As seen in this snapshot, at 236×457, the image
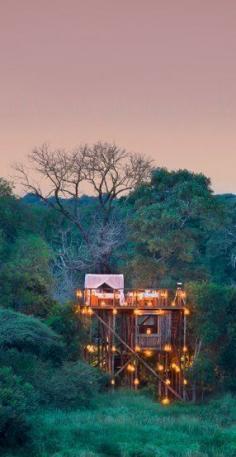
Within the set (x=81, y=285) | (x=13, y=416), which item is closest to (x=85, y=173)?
(x=81, y=285)

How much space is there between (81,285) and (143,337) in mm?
11100

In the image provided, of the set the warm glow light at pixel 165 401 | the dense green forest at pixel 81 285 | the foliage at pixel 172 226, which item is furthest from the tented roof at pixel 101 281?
the foliage at pixel 172 226

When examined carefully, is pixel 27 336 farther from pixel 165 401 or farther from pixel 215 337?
pixel 215 337

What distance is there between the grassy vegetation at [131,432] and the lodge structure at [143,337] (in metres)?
3.37

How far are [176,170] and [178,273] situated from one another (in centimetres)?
501

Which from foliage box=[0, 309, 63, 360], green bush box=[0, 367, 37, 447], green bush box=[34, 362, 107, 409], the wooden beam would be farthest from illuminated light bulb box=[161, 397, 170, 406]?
green bush box=[0, 367, 37, 447]

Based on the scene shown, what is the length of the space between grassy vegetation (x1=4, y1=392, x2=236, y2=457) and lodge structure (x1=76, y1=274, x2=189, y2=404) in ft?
11.1

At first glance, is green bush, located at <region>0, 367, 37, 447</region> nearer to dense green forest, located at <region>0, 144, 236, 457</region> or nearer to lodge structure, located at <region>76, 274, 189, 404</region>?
dense green forest, located at <region>0, 144, 236, 457</region>

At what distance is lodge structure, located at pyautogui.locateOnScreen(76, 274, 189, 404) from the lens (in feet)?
110

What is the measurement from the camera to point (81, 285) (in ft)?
146

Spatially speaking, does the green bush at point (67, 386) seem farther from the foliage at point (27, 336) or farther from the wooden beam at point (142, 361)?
the wooden beam at point (142, 361)

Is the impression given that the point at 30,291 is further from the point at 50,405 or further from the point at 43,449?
the point at 43,449

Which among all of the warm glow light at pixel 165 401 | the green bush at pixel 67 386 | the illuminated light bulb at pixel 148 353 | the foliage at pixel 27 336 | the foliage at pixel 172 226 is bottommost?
the warm glow light at pixel 165 401

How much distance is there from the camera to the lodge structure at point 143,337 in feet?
110
